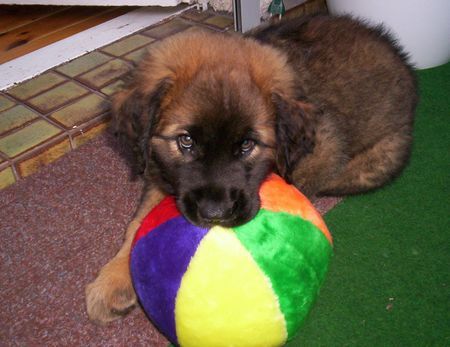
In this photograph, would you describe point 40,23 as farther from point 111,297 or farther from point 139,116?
point 111,297

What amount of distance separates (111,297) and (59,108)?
138cm

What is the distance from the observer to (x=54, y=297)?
1966 mm

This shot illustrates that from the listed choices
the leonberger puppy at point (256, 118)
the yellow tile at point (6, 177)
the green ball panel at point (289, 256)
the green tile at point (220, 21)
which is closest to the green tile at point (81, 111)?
the yellow tile at point (6, 177)

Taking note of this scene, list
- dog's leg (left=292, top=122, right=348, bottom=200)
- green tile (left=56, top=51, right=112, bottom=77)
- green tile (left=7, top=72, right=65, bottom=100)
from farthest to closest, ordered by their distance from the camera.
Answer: green tile (left=56, top=51, right=112, bottom=77) < green tile (left=7, top=72, right=65, bottom=100) < dog's leg (left=292, top=122, right=348, bottom=200)

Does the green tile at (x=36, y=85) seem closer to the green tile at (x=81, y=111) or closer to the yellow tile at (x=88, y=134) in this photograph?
the green tile at (x=81, y=111)

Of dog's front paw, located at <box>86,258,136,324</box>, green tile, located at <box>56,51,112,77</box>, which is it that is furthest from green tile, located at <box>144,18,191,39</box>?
dog's front paw, located at <box>86,258,136,324</box>

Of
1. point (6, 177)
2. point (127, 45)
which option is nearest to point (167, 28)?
point (127, 45)

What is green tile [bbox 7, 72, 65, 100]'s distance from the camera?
2957 millimetres

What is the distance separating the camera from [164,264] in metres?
1.46

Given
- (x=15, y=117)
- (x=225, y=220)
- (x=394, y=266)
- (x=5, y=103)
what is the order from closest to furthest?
(x=225, y=220)
(x=394, y=266)
(x=15, y=117)
(x=5, y=103)

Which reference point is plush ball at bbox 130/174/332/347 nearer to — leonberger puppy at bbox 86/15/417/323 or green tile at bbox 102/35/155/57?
leonberger puppy at bbox 86/15/417/323

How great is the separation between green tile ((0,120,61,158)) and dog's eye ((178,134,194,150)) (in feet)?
4.10

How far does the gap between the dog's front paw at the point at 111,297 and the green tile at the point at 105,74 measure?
1459 mm

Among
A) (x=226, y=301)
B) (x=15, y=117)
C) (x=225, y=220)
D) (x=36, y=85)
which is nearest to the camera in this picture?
(x=226, y=301)
